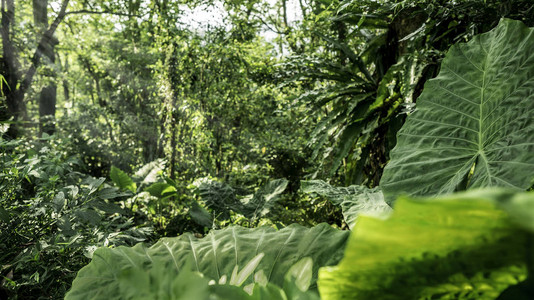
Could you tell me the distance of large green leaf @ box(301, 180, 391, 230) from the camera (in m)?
1.29

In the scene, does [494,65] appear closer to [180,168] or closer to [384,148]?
[384,148]

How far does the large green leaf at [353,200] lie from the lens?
4.22 ft

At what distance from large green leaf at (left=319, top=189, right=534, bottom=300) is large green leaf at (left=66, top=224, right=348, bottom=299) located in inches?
11.1

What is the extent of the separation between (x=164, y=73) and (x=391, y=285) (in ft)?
13.4

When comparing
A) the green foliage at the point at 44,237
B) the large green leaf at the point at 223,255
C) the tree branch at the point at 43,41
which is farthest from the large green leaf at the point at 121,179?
the tree branch at the point at 43,41

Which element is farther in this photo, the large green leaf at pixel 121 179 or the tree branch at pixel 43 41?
the tree branch at pixel 43 41

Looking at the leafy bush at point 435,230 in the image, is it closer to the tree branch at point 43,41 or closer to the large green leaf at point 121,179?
the large green leaf at point 121,179

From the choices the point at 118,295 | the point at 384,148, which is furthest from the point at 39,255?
the point at 384,148

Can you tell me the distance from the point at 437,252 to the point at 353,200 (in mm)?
1127

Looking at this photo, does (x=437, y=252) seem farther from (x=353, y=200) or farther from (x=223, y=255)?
(x=353, y=200)

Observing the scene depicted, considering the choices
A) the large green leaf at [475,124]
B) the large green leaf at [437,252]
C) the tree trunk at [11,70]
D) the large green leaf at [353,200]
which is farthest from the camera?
the tree trunk at [11,70]

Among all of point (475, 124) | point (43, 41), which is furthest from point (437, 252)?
point (43, 41)

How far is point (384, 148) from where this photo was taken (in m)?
2.42

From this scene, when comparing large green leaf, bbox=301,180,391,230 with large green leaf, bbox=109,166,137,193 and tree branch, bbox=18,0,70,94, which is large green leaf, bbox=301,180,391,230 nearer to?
large green leaf, bbox=109,166,137,193
